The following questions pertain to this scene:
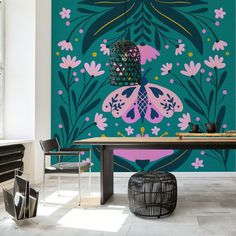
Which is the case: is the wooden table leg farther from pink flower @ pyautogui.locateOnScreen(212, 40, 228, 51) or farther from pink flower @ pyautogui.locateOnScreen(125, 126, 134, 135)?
pink flower @ pyautogui.locateOnScreen(212, 40, 228, 51)

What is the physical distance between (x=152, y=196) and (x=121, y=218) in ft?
1.15

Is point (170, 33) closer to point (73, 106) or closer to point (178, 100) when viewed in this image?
point (178, 100)

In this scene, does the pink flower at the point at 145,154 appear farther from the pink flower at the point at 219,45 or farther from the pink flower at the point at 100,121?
the pink flower at the point at 219,45

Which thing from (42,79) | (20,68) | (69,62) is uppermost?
(69,62)

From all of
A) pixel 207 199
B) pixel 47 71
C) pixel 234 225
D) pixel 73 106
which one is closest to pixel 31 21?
pixel 47 71

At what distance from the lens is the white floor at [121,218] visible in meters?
2.57

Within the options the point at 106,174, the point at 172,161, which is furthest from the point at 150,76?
the point at 106,174

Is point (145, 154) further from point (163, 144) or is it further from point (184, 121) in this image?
point (163, 144)

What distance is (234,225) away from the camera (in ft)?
8.83

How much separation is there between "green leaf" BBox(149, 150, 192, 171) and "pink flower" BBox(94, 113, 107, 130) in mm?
1056

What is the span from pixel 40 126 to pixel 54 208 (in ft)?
6.01

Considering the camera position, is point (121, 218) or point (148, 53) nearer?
point (121, 218)

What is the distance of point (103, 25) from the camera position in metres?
5.34

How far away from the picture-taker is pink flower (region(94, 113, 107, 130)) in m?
5.28
